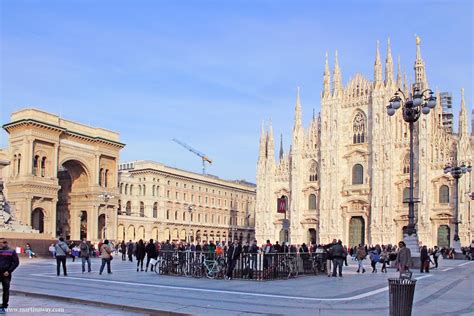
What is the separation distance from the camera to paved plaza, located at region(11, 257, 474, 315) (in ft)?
36.8

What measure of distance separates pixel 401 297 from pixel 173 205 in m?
70.3

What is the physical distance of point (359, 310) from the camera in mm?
11234

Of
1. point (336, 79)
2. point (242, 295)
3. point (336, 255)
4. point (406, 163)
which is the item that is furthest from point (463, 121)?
point (242, 295)

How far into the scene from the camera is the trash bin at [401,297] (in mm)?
8305

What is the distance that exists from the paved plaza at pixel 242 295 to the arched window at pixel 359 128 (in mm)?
41515

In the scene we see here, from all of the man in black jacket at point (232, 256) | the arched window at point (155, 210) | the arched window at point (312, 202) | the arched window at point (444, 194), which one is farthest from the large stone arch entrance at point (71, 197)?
the man in black jacket at point (232, 256)

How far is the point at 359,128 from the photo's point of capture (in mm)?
60062

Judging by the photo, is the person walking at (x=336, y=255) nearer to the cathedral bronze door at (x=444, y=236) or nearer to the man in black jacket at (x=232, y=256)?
the man in black jacket at (x=232, y=256)

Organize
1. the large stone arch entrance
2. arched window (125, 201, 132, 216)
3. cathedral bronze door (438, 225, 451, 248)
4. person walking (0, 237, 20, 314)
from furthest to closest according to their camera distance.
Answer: arched window (125, 201, 132, 216) → the large stone arch entrance → cathedral bronze door (438, 225, 451, 248) → person walking (0, 237, 20, 314)

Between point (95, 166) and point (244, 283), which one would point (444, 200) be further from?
point (244, 283)

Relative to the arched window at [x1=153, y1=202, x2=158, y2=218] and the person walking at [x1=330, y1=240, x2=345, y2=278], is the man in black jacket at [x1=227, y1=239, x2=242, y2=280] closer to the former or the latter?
the person walking at [x1=330, y1=240, x2=345, y2=278]

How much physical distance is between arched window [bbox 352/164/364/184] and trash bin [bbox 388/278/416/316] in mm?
51482

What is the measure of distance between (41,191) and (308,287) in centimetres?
4078

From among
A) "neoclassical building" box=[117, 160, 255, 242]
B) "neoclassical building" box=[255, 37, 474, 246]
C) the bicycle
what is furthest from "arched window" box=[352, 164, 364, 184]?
the bicycle
